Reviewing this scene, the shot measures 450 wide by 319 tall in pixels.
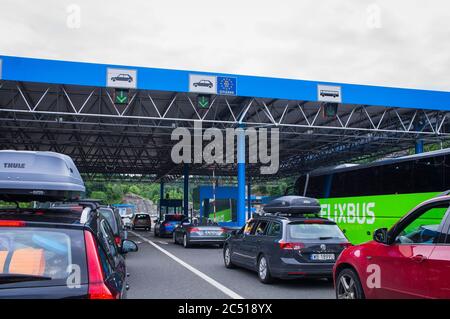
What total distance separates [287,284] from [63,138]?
2659cm

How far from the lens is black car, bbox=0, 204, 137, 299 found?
3316mm

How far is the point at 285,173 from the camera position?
49719 millimetres

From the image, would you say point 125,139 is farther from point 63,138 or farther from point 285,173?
point 285,173

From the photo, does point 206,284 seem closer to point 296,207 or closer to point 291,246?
point 291,246

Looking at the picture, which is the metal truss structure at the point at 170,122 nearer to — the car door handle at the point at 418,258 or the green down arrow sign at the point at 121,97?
the green down arrow sign at the point at 121,97

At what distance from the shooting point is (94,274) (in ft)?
11.3

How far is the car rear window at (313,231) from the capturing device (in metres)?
9.65

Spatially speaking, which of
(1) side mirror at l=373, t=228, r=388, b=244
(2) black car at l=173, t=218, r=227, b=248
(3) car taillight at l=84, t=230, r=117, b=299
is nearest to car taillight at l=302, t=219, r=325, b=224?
(1) side mirror at l=373, t=228, r=388, b=244

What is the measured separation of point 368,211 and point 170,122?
1540 centimetres

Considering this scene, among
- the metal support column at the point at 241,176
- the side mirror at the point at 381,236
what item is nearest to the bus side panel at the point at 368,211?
the metal support column at the point at 241,176

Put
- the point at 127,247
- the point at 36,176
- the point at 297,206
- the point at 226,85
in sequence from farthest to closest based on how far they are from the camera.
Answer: the point at 226,85 → the point at 297,206 → the point at 127,247 → the point at 36,176

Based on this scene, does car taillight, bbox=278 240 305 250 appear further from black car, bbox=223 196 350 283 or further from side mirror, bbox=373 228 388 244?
side mirror, bbox=373 228 388 244

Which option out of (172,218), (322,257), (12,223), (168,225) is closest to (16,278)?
(12,223)

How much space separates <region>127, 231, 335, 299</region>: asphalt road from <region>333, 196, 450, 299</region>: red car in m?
2.29
